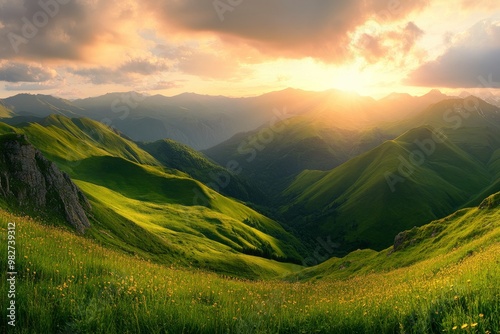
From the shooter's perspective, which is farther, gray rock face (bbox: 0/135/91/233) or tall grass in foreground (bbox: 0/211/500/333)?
gray rock face (bbox: 0/135/91/233)

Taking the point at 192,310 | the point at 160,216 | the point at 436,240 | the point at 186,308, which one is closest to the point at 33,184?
the point at 186,308

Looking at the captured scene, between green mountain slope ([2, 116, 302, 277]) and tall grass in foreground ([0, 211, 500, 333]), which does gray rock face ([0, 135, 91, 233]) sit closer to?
green mountain slope ([2, 116, 302, 277])

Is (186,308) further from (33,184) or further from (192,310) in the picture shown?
(33,184)

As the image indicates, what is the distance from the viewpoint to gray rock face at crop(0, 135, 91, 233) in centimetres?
4881

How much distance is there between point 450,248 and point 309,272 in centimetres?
3991

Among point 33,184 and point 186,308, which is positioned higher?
point 33,184

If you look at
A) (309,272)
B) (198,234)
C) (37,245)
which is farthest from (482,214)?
(198,234)

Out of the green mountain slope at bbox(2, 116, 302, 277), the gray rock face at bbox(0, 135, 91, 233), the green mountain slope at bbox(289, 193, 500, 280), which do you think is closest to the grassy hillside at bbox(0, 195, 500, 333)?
the green mountain slope at bbox(289, 193, 500, 280)

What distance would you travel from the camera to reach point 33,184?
52062 mm

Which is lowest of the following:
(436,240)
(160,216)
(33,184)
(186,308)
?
(160,216)

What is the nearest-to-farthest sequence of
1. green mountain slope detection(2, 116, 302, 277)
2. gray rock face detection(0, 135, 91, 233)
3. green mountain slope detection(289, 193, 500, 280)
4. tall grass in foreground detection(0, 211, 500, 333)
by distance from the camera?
tall grass in foreground detection(0, 211, 500, 333) → green mountain slope detection(289, 193, 500, 280) → gray rock face detection(0, 135, 91, 233) → green mountain slope detection(2, 116, 302, 277)

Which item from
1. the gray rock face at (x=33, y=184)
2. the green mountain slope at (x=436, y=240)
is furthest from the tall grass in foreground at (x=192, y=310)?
the gray rock face at (x=33, y=184)

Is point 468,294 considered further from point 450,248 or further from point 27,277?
point 450,248

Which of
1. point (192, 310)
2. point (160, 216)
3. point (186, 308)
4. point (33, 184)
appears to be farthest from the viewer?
point (160, 216)
